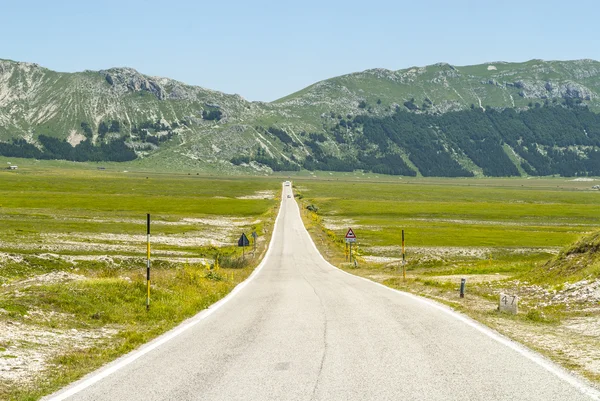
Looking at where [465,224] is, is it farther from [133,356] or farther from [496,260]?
[133,356]

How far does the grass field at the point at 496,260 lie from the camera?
16.2 metres

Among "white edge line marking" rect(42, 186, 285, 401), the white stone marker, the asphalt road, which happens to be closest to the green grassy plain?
the white stone marker

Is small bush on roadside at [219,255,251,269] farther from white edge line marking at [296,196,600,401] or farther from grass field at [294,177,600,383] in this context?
white edge line marking at [296,196,600,401]

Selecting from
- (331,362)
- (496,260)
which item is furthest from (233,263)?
(331,362)

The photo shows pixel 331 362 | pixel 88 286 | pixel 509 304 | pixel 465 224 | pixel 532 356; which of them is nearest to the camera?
pixel 331 362

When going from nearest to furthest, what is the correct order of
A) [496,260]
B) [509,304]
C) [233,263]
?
1. [509,304]
2. [233,263]
3. [496,260]

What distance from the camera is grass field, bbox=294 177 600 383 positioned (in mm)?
16188

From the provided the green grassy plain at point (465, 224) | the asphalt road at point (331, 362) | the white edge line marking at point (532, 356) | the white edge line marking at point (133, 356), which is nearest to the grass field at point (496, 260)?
the green grassy plain at point (465, 224)

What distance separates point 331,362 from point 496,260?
49.5 m

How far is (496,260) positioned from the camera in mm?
57125

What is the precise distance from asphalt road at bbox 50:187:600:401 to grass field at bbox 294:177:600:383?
1.41 m

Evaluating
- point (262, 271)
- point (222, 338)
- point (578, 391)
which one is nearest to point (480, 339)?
point (578, 391)

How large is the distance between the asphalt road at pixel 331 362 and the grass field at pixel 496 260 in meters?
1.41

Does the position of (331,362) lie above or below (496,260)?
above
